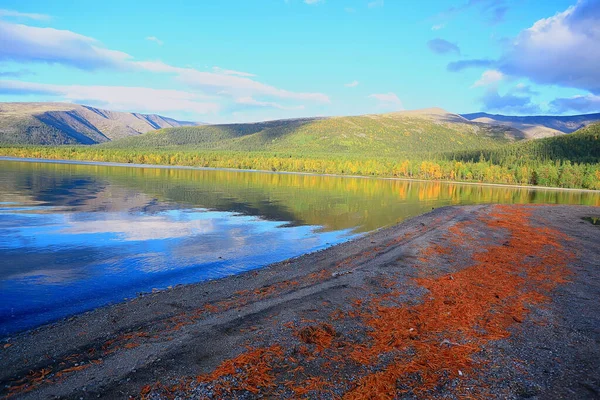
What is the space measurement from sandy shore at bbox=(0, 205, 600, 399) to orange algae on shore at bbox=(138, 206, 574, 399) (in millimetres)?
32

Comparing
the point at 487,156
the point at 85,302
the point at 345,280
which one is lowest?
the point at 85,302

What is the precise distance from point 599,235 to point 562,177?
372ft

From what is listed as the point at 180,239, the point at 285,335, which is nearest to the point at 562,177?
the point at 180,239

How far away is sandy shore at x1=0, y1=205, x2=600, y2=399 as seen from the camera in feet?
21.9

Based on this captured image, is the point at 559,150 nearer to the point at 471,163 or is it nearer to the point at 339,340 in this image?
the point at 471,163

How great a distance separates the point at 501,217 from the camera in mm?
35156

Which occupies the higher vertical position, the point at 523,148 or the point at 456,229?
the point at 523,148

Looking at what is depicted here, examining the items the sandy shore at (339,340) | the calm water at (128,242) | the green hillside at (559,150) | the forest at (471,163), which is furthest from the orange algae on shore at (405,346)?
the green hillside at (559,150)

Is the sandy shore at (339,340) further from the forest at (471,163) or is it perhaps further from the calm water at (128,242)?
the forest at (471,163)

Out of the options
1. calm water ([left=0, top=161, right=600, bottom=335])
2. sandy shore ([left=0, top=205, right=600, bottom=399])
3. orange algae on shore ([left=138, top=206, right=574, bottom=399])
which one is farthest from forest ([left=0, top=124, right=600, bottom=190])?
sandy shore ([left=0, top=205, right=600, bottom=399])

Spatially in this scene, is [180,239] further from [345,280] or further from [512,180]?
[512,180]

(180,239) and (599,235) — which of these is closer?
(180,239)

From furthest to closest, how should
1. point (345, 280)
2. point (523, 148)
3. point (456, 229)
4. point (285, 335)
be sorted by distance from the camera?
point (523, 148)
point (456, 229)
point (345, 280)
point (285, 335)

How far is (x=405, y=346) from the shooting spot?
816 cm
